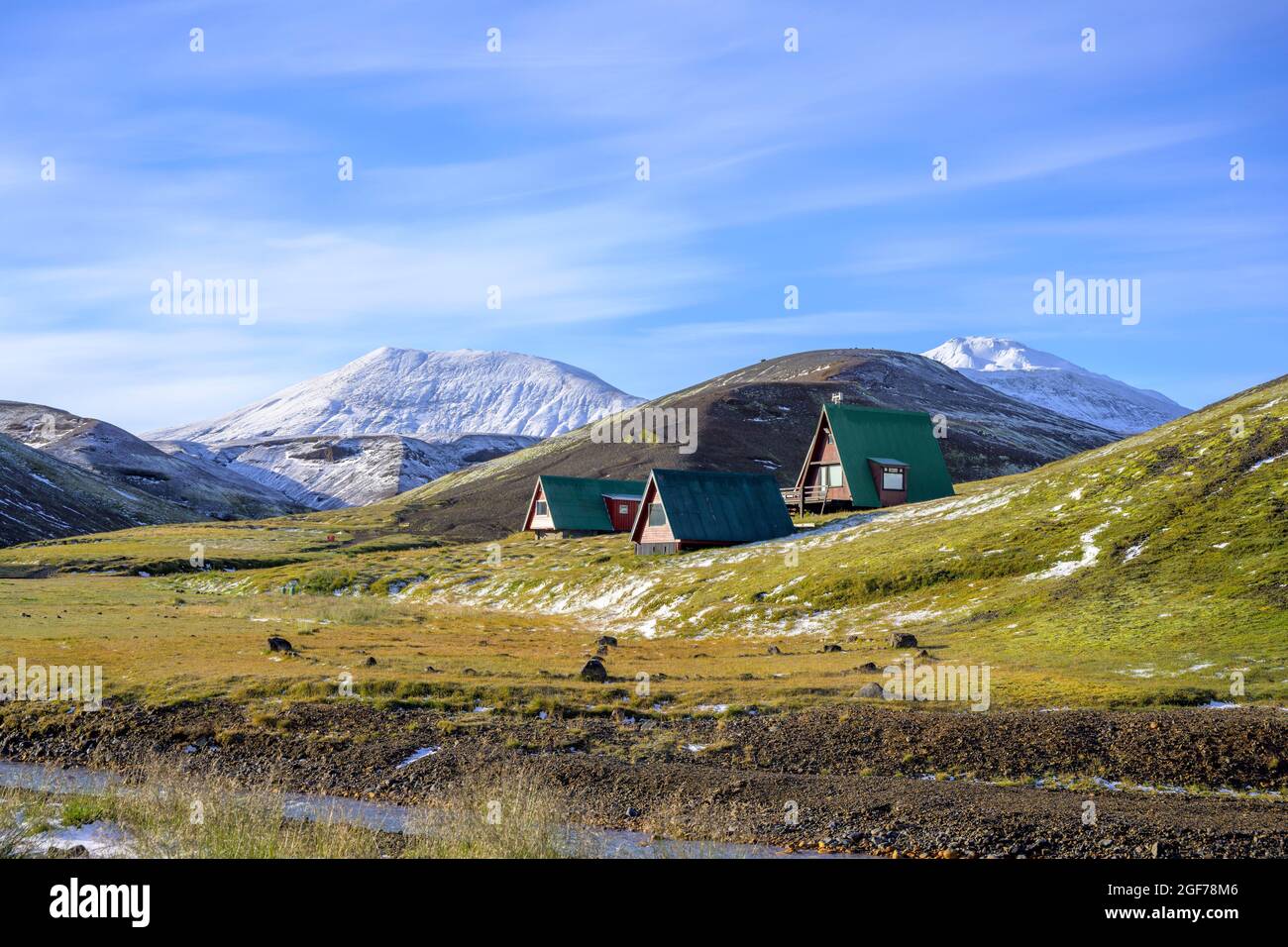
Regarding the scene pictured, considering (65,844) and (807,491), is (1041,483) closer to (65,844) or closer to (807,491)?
(807,491)

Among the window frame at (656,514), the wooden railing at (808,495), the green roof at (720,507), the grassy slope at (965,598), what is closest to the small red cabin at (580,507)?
the wooden railing at (808,495)

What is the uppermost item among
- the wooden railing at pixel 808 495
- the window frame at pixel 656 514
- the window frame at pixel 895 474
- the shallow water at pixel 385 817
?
the window frame at pixel 895 474

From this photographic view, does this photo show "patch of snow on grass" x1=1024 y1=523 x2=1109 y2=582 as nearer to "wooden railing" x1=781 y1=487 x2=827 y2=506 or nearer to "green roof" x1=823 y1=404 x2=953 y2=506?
"green roof" x1=823 y1=404 x2=953 y2=506

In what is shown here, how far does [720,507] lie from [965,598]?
3642cm

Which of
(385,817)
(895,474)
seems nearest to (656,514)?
(895,474)

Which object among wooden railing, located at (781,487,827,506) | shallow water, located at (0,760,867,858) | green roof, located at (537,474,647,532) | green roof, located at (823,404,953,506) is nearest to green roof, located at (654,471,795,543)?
wooden railing, located at (781,487,827,506)

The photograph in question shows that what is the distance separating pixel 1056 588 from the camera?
50188mm

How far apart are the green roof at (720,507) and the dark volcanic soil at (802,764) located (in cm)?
5213

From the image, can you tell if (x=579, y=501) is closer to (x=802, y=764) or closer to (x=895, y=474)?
(x=895, y=474)

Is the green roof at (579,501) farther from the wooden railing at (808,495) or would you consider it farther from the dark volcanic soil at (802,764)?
the dark volcanic soil at (802,764)

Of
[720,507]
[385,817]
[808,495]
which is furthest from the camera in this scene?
[808,495]

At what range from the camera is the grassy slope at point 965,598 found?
37.3 meters

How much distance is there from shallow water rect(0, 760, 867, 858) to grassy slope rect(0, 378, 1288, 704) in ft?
34.5

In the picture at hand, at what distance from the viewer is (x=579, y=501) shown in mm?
120375
